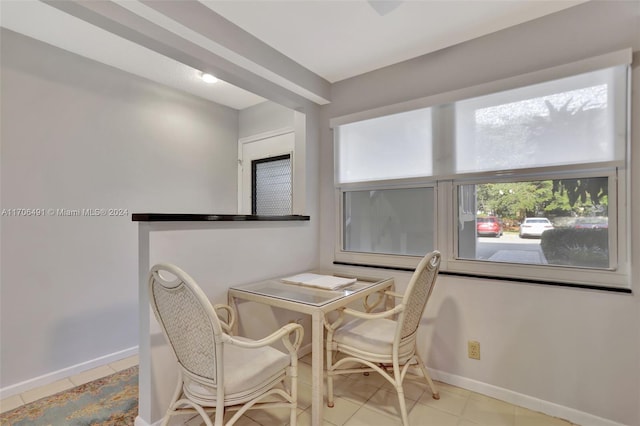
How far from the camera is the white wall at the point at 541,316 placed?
63.6 inches

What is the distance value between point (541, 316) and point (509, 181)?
2.76ft

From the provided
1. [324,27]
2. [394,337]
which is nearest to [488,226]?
[394,337]

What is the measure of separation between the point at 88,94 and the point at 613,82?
3.48 m

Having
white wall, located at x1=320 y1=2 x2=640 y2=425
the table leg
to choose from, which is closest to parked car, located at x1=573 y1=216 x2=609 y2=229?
white wall, located at x1=320 y1=2 x2=640 y2=425

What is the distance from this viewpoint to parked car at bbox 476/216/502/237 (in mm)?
2014

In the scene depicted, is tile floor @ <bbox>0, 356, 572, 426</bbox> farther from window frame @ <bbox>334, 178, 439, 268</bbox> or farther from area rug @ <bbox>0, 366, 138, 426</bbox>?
window frame @ <bbox>334, 178, 439, 268</bbox>

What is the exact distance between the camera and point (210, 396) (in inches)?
51.5

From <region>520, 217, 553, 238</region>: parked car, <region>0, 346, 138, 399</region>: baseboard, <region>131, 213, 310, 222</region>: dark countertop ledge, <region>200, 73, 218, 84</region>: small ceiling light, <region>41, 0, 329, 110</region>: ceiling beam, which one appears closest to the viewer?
<region>41, 0, 329, 110</region>: ceiling beam

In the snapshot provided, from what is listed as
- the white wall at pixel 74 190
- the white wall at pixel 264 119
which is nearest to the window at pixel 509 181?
the white wall at pixel 264 119

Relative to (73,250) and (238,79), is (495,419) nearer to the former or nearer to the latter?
(238,79)

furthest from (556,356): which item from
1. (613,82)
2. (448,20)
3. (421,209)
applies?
(448,20)

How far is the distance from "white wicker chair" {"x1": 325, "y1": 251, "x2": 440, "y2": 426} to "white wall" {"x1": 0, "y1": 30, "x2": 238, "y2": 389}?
1.91 m

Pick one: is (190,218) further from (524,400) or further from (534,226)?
(524,400)

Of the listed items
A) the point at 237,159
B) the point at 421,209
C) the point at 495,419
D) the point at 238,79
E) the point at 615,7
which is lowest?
the point at 495,419
